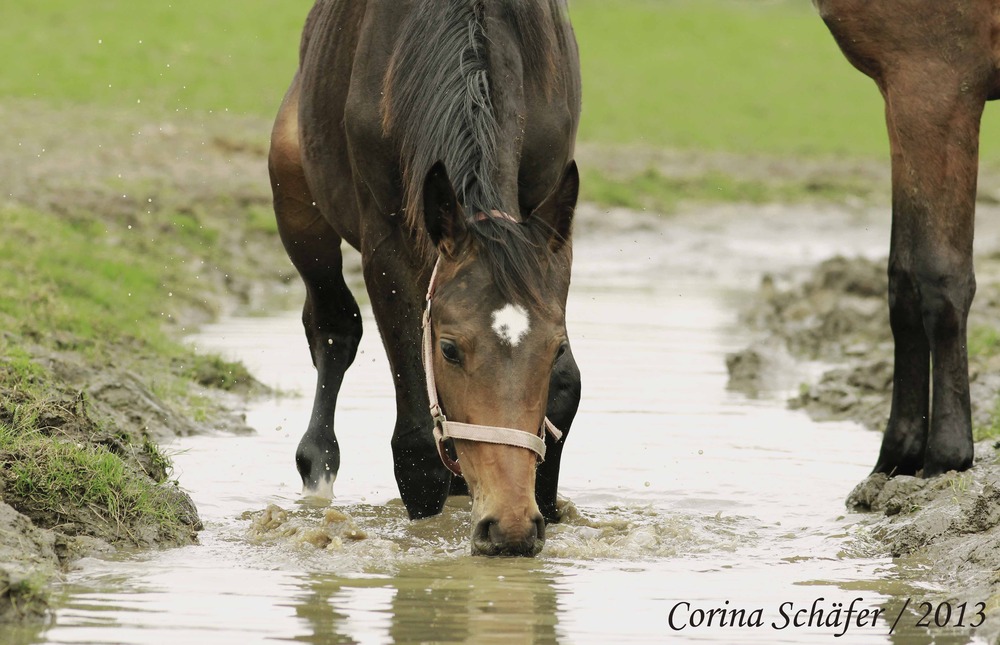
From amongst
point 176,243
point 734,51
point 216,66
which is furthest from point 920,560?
point 734,51

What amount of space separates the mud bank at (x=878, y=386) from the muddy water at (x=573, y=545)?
144 mm

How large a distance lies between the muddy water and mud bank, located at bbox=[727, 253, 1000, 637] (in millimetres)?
144

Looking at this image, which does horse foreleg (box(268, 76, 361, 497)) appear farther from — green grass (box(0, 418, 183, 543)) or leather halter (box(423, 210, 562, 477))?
leather halter (box(423, 210, 562, 477))

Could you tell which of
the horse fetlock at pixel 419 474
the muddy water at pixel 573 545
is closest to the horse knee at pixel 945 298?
the muddy water at pixel 573 545

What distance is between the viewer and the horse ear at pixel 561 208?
14.2 feet

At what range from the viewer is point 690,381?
344 inches

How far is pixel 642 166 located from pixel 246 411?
15.9m

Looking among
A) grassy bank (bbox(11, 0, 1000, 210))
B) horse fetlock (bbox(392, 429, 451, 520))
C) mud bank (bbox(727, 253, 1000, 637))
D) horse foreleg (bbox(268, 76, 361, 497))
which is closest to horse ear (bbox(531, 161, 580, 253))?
horse fetlock (bbox(392, 429, 451, 520))

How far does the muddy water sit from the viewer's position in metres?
3.91

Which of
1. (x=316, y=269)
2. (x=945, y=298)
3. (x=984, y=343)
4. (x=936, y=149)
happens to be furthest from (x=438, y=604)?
(x=984, y=343)

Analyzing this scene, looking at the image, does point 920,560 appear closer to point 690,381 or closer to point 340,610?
point 340,610

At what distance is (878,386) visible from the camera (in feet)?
26.5

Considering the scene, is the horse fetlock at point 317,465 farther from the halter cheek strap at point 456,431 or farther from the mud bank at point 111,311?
the halter cheek strap at point 456,431

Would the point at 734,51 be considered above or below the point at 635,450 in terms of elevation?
above
